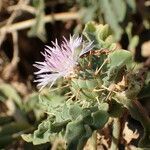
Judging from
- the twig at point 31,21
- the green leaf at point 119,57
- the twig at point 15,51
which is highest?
the twig at point 31,21

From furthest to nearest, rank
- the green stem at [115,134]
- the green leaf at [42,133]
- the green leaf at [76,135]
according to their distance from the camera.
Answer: the green stem at [115,134] < the green leaf at [42,133] < the green leaf at [76,135]

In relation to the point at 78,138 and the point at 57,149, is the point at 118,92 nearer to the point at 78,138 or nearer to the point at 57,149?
the point at 78,138

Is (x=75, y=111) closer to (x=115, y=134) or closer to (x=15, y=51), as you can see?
(x=115, y=134)

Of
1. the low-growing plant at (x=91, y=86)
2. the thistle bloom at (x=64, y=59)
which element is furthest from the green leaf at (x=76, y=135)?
the thistle bloom at (x=64, y=59)

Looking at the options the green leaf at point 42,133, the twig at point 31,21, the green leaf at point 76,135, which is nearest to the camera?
the green leaf at point 76,135

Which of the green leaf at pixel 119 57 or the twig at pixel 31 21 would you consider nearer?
the green leaf at pixel 119 57

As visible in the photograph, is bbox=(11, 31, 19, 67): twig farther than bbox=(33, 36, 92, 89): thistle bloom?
Yes

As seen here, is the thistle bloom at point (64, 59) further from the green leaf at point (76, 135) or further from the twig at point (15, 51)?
the twig at point (15, 51)

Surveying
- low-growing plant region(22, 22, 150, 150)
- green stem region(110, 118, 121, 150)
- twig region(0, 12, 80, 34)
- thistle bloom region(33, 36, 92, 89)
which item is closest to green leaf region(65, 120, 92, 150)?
low-growing plant region(22, 22, 150, 150)

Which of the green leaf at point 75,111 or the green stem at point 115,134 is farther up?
the green leaf at point 75,111

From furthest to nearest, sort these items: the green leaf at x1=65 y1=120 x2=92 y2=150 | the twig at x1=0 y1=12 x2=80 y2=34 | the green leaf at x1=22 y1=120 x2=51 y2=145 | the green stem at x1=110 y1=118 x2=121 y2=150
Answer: the twig at x1=0 y1=12 x2=80 y2=34
the green stem at x1=110 y1=118 x2=121 y2=150
the green leaf at x1=22 y1=120 x2=51 y2=145
the green leaf at x1=65 y1=120 x2=92 y2=150

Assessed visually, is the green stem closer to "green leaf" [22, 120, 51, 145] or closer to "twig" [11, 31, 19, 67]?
"green leaf" [22, 120, 51, 145]
